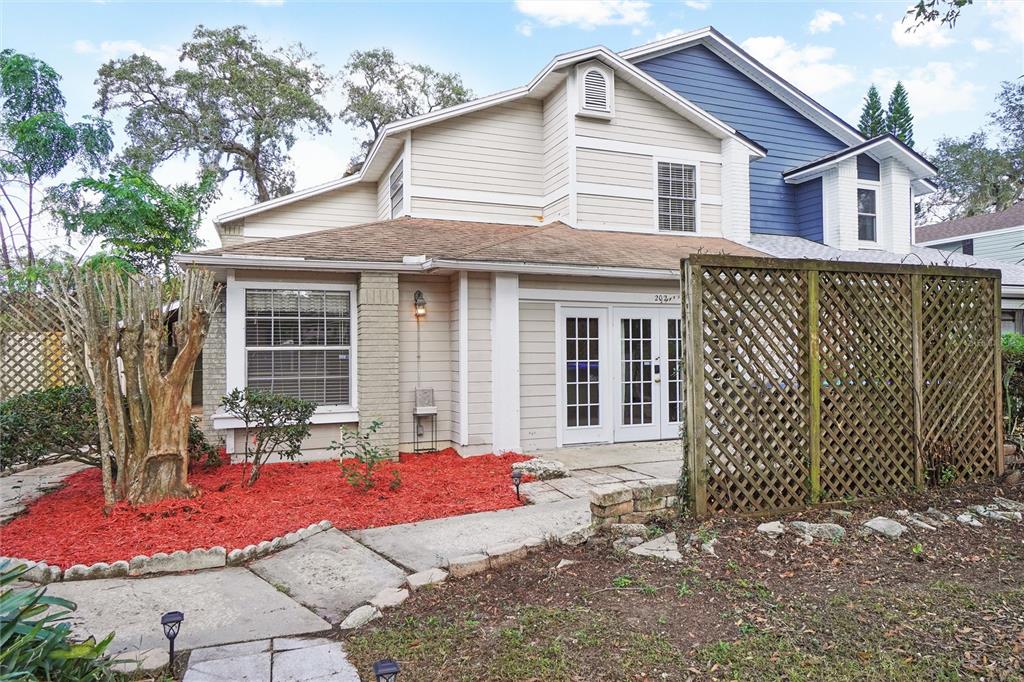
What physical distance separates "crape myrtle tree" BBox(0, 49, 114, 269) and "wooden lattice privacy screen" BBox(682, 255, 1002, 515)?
21.0 meters

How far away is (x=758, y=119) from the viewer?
49.1ft

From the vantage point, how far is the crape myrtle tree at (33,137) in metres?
18.2

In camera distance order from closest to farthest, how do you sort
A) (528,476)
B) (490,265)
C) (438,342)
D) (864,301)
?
(864,301), (528,476), (490,265), (438,342)

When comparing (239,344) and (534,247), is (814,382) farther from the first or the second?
(239,344)

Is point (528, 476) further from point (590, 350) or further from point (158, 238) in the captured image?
point (158, 238)

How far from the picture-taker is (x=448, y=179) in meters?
10.9

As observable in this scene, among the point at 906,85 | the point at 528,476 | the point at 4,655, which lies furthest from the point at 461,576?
the point at 906,85

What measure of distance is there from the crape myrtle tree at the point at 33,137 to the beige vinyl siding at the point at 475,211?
14.7 m

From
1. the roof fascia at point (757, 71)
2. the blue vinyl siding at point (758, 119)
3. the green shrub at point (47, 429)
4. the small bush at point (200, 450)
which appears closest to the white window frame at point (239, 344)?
the small bush at point (200, 450)

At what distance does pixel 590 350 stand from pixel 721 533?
4.59 meters

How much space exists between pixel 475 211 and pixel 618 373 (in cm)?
396

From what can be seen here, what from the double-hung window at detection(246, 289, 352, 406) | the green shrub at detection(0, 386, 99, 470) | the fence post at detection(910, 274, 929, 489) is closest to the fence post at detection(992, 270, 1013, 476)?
the fence post at detection(910, 274, 929, 489)

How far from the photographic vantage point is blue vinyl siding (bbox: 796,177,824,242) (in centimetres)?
1403

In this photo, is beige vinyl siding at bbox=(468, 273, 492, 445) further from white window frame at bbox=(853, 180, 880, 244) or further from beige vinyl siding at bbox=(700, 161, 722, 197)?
white window frame at bbox=(853, 180, 880, 244)
